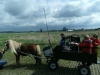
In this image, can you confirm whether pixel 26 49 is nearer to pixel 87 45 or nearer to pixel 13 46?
pixel 13 46

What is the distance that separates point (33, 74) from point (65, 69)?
2062 mm

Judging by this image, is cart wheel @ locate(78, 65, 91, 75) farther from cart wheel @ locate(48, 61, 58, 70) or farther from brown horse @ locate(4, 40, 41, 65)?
brown horse @ locate(4, 40, 41, 65)

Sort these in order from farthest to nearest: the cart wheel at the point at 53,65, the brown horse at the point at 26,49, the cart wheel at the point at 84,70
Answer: the brown horse at the point at 26,49 < the cart wheel at the point at 53,65 < the cart wheel at the point at 84,70

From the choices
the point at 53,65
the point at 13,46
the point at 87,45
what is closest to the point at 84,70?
the point at 87,45

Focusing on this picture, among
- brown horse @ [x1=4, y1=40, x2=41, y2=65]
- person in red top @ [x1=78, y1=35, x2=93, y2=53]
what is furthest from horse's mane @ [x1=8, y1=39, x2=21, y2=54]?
person in red top @ [x1=78, y1=35, x2=93, y2=53]

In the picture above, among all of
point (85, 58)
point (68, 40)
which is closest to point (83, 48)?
point (85, 58)

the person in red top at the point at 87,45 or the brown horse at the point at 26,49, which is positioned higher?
the person in red top at the point at 87,45

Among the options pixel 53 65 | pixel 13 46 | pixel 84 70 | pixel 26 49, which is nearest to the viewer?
pixel 84 70

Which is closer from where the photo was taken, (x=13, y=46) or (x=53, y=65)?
(x=53, y=65)

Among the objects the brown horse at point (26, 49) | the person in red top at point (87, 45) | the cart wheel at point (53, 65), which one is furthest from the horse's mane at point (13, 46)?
the person in red top at point (87, 45)

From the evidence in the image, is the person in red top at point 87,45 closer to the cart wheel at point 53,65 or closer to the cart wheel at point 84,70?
the cart wheel at point 84,70

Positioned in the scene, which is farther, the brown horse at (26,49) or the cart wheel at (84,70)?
the brown horse at (26,49)

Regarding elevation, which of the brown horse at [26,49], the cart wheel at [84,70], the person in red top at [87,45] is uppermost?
the person in red top at [87,45]

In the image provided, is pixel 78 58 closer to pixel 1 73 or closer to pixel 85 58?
pixel 85 58
